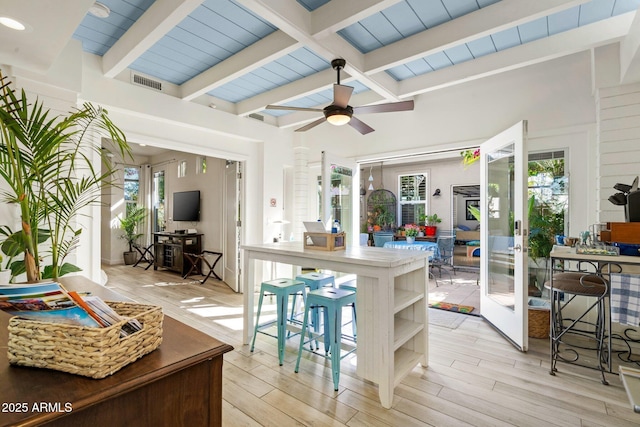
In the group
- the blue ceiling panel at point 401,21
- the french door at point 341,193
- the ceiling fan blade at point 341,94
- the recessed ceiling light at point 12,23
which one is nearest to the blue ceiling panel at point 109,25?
the recessed ceiling light at point 12,23

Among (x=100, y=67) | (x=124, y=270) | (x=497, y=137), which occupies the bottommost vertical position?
(x=124, y=270)

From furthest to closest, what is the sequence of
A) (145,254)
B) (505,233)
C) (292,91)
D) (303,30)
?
(145,254) → (292,91) → (505,233) → (303,30)

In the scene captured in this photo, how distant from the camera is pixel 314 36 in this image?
2.53m

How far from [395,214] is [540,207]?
6210mm

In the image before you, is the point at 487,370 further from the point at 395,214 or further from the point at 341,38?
the point at 395,214

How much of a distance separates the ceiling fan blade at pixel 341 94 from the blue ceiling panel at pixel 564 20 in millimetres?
1771

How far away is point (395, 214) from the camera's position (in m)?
9.77

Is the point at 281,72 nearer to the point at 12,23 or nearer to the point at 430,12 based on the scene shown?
the point at 430,12

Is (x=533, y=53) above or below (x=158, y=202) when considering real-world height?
above

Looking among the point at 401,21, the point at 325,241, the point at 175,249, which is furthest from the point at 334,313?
the point at 175,249

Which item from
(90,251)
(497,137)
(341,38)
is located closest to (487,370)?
(497,137)

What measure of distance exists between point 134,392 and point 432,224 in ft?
29.7

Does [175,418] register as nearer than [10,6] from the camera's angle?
Yes

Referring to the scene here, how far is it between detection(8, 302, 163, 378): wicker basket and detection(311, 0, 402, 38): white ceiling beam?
7.90 ft
